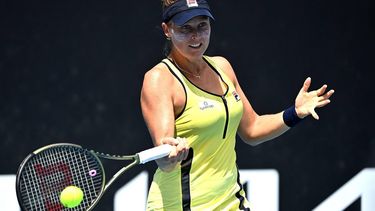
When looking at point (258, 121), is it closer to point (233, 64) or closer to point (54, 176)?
point (54, 176)

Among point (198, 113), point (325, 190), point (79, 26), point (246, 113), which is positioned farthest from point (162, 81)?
point (325, 190)

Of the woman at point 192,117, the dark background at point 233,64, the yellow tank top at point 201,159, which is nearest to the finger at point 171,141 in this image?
the woman at point 192,117

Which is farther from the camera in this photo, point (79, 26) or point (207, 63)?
point (79, 26)

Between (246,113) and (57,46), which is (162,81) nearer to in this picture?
(246,113)

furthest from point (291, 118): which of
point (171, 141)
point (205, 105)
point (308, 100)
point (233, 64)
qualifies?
point (233, 64)

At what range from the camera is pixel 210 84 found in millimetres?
4168

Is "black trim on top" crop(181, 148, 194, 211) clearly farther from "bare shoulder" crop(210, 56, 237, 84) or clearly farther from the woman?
"bare shoulder" crop(210, 56, 237, 84)

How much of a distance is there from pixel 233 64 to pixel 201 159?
63.8 inches

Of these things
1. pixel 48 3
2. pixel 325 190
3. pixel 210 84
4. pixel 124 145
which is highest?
pixel 48 3

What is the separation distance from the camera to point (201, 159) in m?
4.03

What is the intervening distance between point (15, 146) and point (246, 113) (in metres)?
1.56

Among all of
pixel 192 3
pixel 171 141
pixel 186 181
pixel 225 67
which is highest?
pixel 192 3

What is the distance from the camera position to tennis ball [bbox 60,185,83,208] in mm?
3893

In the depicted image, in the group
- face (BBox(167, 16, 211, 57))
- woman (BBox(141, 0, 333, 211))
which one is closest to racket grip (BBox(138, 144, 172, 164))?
woman (BBox(141, 0, 333, 211))
